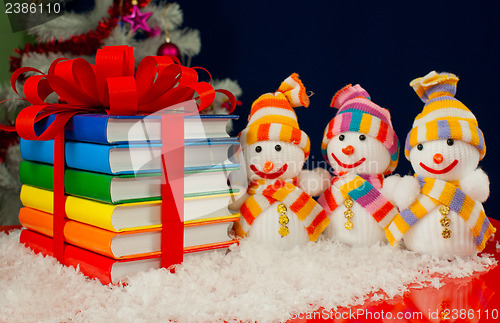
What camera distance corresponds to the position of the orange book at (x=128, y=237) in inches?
38.2

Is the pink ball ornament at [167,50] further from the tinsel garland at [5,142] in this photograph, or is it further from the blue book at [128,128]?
the blue book at [128,128]

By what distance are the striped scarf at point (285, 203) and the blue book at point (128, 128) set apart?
19cm

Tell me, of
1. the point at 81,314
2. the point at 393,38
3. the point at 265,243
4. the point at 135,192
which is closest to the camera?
the point at 81,314

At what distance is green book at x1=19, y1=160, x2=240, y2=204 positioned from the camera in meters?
0.97

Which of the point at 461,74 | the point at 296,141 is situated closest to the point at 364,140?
the point at 296,141

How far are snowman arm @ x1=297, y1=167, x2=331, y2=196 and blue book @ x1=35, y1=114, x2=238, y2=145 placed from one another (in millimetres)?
283

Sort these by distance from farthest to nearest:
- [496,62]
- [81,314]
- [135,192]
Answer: [496,62]
[135,192]
[81,314]

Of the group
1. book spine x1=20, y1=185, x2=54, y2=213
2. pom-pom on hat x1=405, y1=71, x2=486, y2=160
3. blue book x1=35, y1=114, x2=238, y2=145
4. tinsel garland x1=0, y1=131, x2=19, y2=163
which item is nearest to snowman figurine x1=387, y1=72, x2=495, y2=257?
pom-pom on hat x1=405, y1=71, x2=486, y2=160

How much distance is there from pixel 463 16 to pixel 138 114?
54.2 inches

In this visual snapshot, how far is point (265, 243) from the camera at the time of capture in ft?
3.95

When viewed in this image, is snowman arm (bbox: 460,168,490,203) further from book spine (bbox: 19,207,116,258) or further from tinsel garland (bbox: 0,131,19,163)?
tinsel garland (bbox: 0,131,19,163)

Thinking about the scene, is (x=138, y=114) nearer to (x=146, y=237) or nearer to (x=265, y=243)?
(x=146, y=237)

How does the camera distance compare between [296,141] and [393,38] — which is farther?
[393,38]

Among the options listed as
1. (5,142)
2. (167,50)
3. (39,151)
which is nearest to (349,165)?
(39,151)
